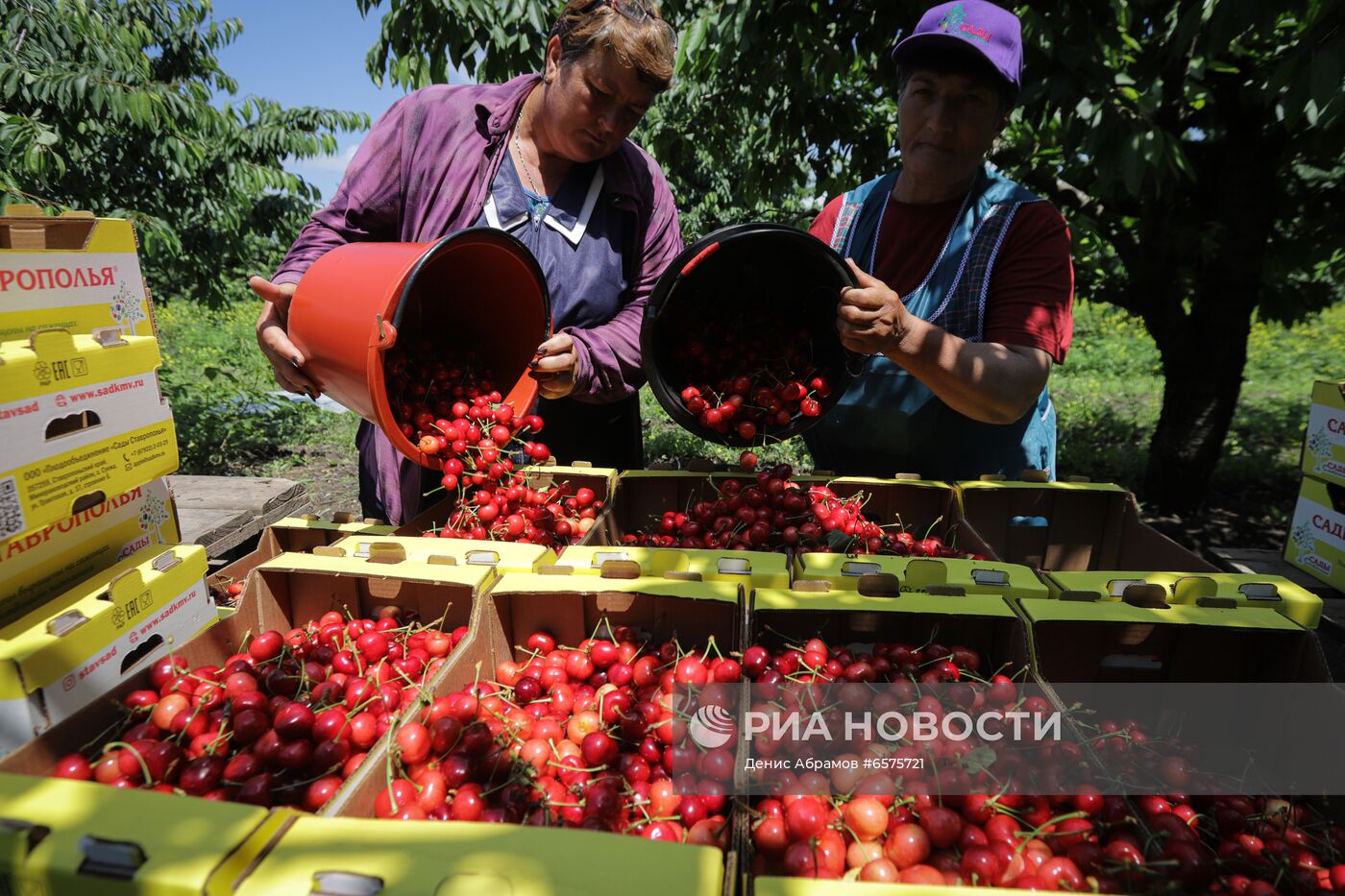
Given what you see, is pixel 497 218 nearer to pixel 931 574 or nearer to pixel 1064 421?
pixel 931 574

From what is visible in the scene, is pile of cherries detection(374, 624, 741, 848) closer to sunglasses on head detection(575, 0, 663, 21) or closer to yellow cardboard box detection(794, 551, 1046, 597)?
yellow cardboard box detection(794, 551, 1046, 597)

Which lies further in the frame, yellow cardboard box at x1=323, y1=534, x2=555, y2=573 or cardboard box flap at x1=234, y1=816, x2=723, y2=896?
yellow cardboard box at x1=323, y1=534, x2=555, y2=573

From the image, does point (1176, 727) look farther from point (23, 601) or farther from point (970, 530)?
point (23, 601)

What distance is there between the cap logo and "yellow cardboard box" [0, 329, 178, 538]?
2.33 meters

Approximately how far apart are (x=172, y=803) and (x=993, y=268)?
240cm

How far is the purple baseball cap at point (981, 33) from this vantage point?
2.10m

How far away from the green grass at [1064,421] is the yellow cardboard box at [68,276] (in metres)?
2.74

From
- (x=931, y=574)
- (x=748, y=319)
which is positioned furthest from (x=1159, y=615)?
(x=748, y=319)

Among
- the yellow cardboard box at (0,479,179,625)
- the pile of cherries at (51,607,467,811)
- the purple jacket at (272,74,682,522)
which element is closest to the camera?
the pile of cherries at (51,607,467,811)

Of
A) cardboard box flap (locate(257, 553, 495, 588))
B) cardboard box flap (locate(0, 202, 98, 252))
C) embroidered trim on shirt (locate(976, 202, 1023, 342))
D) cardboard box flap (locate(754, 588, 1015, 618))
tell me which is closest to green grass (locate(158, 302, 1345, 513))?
embroidered trim on shirt (locate(976, 202, 1023, 342))

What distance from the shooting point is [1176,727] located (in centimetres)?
170

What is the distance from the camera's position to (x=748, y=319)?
2494mm

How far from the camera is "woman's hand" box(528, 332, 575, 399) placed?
7.45 ft

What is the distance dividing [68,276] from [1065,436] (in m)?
8.57
